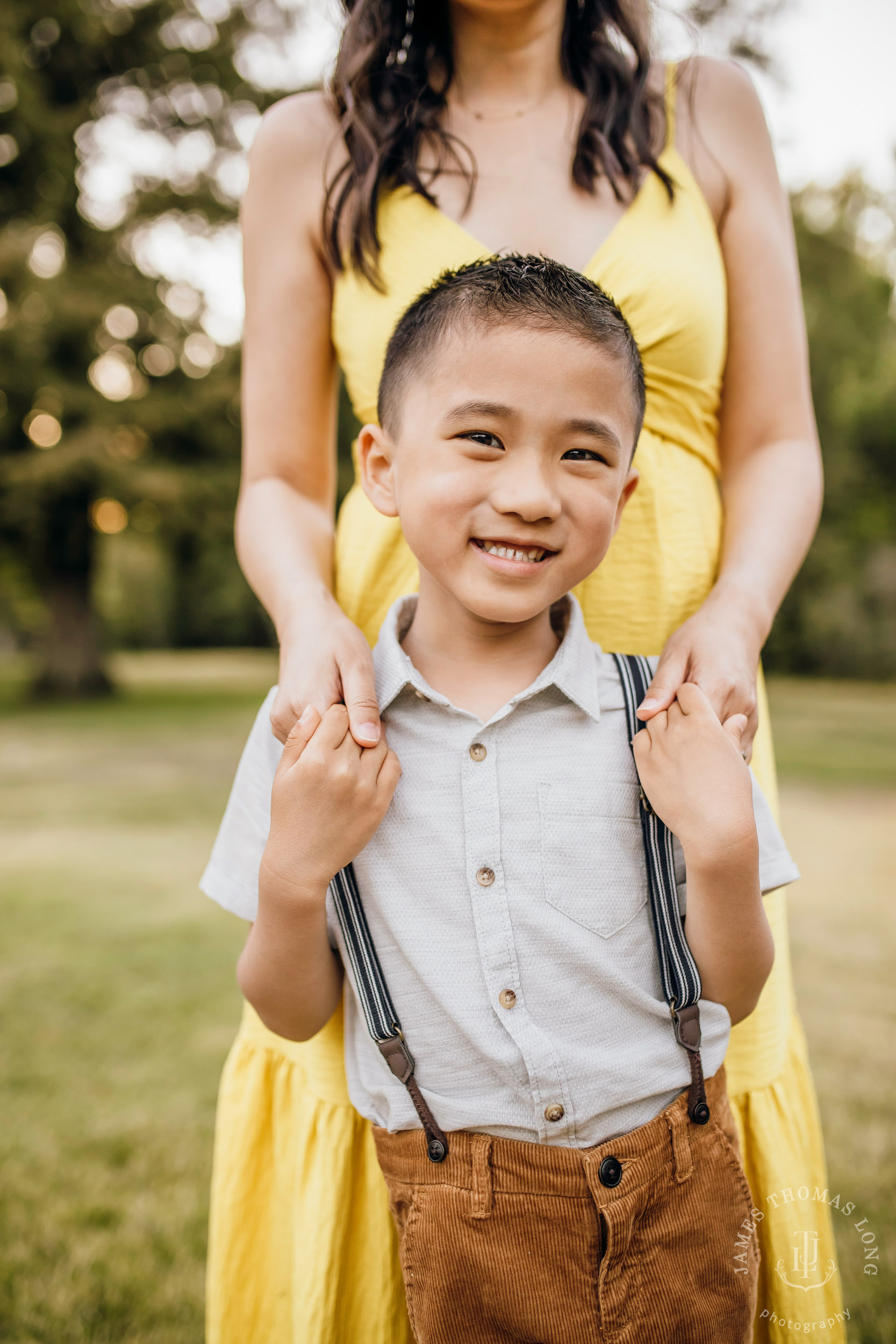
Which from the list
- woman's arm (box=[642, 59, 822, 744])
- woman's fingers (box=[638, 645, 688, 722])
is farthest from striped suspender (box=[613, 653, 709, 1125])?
woman's arm (box=[642, 59, 822, 744])

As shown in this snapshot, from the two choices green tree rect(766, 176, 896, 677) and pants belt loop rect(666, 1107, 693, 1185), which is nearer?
pants belt loop rect(666, 1107, 693, 1185)

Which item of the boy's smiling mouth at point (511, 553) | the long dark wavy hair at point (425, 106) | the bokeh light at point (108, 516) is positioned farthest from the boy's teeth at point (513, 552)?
the bokeh light at point (108, 516)

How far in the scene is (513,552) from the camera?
3.74ft

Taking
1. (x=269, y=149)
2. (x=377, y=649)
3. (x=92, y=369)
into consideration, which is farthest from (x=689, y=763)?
(x=92, y=369)

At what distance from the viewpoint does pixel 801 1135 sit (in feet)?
4.77

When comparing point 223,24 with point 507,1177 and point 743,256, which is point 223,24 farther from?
point 507,1177

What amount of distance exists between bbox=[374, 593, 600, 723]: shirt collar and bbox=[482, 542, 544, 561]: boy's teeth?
6.1 inches

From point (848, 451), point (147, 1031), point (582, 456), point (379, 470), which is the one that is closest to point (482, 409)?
point (582, 456)

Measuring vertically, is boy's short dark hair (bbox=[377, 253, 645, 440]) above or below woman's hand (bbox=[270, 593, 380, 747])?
above

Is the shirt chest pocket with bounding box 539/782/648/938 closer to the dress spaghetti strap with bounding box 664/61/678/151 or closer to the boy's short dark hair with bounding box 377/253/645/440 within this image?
the boy's short dark hair with bounding box 377/253/645/440

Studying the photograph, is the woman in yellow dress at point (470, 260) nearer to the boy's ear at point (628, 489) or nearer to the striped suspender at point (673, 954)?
the boy's ear at point (628, 489)

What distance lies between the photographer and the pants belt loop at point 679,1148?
1128 millimetres

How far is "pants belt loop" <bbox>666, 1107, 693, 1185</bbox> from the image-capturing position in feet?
3.70

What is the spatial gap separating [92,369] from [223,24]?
545 cm
